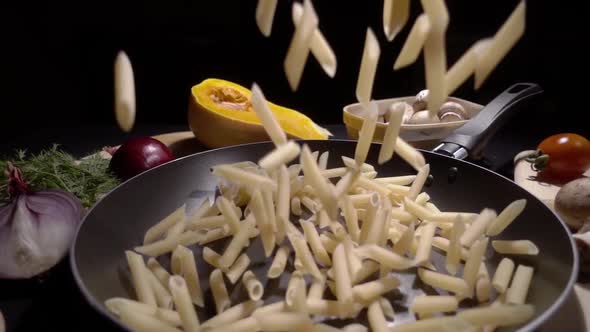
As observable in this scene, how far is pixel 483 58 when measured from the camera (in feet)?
1.89

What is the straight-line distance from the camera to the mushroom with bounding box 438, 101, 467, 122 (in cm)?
126

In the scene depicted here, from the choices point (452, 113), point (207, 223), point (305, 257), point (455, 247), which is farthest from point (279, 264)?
point (452, 113)

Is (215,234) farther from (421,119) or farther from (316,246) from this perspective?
(421,119)

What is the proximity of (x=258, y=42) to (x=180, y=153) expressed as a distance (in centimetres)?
57

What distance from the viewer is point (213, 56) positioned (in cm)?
173

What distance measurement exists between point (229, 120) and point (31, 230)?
0.56m

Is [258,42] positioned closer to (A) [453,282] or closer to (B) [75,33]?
(B) [75,33]

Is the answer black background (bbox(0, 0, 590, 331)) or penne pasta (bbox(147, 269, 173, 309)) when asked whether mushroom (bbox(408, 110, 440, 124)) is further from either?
penne pasta (bbox(147, 269, 173, 309))

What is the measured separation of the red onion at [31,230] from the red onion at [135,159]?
250 millimetres

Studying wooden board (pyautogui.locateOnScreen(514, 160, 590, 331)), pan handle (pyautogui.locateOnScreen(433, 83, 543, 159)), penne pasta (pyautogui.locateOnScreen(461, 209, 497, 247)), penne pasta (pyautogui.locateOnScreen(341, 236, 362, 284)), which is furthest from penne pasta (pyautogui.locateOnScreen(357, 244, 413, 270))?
pan handle (pyautogui.locateOnScreen(433, 83, 543, 159))

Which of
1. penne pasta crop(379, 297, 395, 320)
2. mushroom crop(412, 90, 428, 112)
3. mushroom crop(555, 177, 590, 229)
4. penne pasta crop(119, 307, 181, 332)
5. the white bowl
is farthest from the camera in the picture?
mushroom crop(412, 90, 428, 112)

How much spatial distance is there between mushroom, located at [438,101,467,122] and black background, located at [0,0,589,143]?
43 centimetres

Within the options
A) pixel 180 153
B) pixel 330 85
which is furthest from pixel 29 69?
pixel 330 85

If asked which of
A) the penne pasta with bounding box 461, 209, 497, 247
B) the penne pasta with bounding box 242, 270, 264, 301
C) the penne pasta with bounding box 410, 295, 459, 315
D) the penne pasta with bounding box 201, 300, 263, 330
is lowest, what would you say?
the penne pasta with bounding box 201, 300, 263, 330
